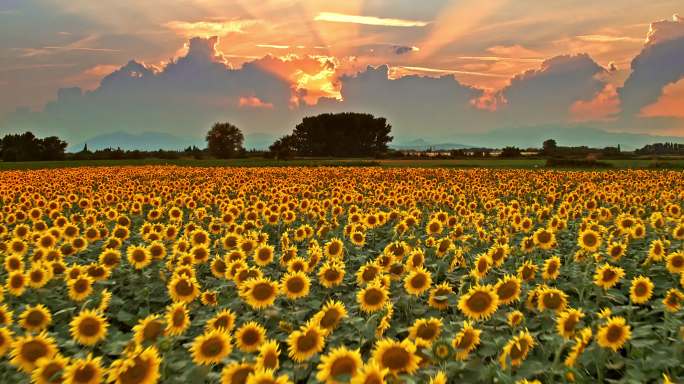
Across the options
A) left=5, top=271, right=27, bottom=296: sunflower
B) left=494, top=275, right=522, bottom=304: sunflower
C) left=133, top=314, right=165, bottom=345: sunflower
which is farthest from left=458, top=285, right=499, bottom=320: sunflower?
left=5, top=271, right=27, bottom=296: sunflower

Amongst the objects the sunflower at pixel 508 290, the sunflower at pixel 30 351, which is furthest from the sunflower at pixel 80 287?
the sunflower at pixel 508 290

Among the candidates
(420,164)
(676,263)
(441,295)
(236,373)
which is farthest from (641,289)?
(420,164)

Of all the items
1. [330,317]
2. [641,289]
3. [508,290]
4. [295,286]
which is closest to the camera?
[330,317]

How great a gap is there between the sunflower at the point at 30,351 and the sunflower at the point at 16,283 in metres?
2.18

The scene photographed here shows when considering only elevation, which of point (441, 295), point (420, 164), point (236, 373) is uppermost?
point (236, 373)

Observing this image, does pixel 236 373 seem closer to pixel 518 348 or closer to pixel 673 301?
pixel 518 348

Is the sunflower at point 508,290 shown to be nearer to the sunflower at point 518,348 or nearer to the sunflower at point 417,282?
the sunflower at point 417,282

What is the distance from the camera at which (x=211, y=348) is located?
4199mm

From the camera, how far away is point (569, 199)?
13.7 metres

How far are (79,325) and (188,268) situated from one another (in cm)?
189

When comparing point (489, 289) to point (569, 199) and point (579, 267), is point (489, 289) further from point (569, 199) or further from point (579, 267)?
point (569, 199)

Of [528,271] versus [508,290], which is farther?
[528,271]

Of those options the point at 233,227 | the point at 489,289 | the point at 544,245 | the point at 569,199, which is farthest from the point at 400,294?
the point at 569,199

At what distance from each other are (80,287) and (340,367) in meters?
4.11
